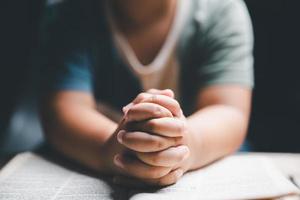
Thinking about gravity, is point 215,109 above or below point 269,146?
above

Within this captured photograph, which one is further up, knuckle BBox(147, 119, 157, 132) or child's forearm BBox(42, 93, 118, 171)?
knuckle BBox(147, 119, 157, 132)

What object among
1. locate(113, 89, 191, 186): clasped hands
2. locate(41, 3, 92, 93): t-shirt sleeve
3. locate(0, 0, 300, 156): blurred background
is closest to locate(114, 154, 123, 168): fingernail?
locate(113, 89, 191, 186): clasped hands

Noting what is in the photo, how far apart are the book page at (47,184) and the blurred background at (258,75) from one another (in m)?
0.42

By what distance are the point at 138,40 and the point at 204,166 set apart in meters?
A: 0.28

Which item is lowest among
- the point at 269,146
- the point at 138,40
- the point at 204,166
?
the point at 269,146

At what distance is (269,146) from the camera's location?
1.01 m

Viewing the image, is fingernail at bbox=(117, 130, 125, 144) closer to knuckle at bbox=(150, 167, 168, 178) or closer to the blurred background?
knuckle at bbox=(150, 167, 168, 178)

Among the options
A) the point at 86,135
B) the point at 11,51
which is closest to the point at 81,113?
the point at 86,135

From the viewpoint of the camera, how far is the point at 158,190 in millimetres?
468

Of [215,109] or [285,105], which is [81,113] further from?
[285,105]

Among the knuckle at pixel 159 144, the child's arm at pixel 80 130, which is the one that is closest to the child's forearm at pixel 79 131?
the child's arm at pixel 80 130

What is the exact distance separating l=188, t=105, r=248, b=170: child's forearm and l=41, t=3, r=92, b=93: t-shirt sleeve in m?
0.20

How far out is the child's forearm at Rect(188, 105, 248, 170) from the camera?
1.76ft

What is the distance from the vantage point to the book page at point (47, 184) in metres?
0.45
